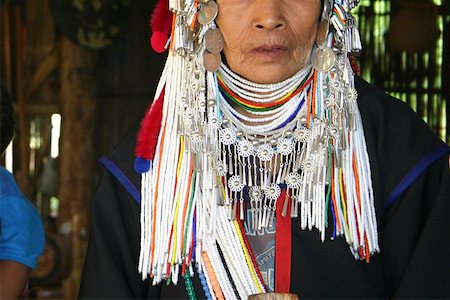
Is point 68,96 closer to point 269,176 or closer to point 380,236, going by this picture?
point 269,176

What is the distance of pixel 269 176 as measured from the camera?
2.76 meters

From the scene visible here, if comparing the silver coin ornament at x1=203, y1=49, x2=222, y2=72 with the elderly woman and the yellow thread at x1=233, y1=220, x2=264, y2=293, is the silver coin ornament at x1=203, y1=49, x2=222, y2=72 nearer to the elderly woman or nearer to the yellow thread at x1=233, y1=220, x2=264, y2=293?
the elderly woman

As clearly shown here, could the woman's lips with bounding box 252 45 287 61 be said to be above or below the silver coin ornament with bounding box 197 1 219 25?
below

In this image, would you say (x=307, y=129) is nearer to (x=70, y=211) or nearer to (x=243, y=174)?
(x=243, y=174)

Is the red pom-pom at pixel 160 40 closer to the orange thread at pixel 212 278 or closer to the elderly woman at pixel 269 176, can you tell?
the elderly woman at pixel 269 176

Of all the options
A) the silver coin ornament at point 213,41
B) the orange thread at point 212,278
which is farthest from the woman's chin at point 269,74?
the orange thread at point 212,278

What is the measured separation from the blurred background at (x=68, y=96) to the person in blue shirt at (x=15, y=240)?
3202 mm

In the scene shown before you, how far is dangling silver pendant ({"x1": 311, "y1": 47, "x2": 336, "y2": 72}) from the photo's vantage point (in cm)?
272

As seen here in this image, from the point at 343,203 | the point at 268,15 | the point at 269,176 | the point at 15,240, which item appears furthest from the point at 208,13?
the point at 15,240

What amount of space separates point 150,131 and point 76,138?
12.7ft

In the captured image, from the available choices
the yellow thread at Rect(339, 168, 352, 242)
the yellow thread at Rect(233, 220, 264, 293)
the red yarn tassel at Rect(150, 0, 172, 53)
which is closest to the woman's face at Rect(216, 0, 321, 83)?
the red yarn tassel at Rect(150, 0, 172, 53)

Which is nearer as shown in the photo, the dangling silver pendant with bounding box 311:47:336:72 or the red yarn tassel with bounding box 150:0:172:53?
the dangling silver pendant with bounding box 311:47:336:72

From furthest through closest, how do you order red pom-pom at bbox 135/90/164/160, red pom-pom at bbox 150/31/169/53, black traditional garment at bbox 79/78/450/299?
1. red pom-pom at bbox 150/31/169/53
2. red pom-pom at bbox 135/90/164/160
3. black traditional garment at bbox 79/78/450/299

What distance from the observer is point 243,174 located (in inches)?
108
